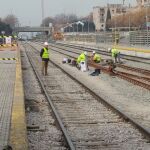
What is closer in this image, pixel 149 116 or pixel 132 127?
pixel 132 127

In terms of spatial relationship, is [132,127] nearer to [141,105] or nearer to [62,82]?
[141,105]

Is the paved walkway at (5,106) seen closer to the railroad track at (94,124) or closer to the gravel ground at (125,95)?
the railroad track at (94,124)

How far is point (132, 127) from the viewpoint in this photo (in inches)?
466

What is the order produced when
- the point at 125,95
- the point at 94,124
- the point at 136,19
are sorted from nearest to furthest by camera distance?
the point at 94,124
the point at 125,95
the point at 136,19

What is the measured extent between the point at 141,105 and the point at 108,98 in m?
2.12

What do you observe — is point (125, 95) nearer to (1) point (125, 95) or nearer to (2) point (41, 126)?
(1) point (125, 95)

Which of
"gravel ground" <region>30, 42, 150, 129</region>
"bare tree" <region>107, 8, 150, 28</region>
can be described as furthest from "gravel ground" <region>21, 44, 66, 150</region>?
"bare tree" <region>107, 8, 150, 28</region>

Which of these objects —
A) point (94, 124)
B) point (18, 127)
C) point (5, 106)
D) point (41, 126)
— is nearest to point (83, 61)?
point (5, 106)

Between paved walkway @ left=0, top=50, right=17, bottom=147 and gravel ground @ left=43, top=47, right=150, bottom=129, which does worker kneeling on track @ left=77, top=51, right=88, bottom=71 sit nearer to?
gravel ground @ left=43, top=47, right=150, bottom=129

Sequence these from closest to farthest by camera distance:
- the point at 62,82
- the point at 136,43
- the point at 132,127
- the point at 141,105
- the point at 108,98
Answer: the point at 132,127
the point at 141,105
the point at 108,98
the point at 62,82
the point at 136,43

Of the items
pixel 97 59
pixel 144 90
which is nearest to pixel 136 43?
pixel 97 59

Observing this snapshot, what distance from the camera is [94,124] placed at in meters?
12.4

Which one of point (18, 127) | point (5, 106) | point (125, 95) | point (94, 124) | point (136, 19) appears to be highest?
point (136, 19)

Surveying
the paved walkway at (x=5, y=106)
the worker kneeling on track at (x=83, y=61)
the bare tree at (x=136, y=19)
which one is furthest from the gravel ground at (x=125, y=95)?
the bare tree at (x=136, y=19)
